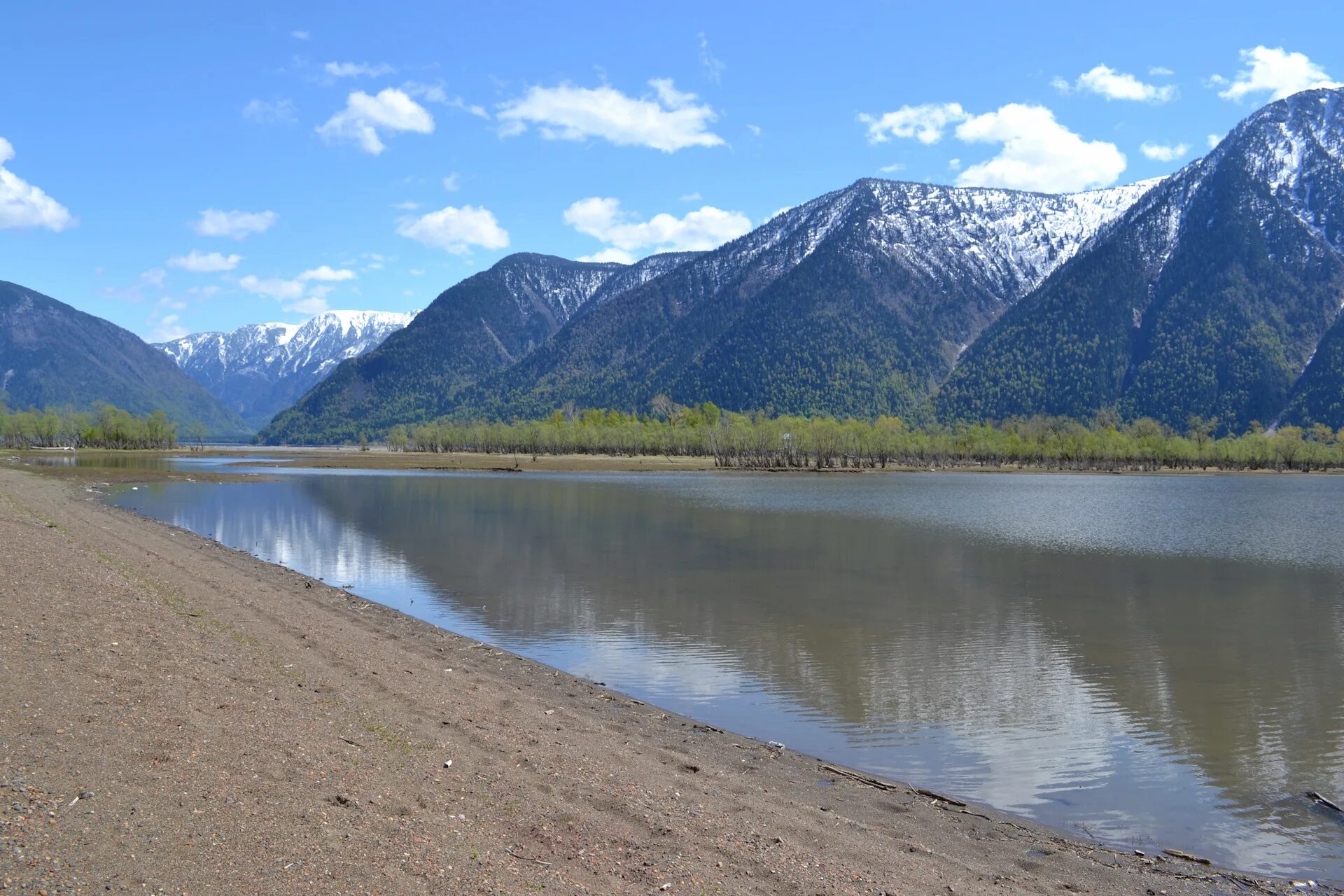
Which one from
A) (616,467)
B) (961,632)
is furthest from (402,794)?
(616,467)

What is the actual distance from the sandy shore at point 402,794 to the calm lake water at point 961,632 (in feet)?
6.26

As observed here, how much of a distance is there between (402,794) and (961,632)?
18052 millimetres

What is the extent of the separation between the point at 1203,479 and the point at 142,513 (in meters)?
147

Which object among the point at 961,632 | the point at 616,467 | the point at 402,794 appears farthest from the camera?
the point at 616,467

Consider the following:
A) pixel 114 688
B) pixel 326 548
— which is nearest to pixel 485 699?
pixel 114 688

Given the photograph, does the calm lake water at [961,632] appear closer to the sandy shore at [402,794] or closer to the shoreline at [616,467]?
the sandy shore at [402,794]

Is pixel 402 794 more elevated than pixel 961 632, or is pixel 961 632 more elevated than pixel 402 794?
pixel 402 794

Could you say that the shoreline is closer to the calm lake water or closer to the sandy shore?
the calm lake water

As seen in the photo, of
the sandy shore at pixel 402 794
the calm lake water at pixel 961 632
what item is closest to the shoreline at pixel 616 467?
the calm lake water at pixel 961 632

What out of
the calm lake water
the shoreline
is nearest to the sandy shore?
the calm lake water

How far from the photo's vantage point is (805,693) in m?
17.5

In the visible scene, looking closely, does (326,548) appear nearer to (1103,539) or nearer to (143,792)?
(143,792)

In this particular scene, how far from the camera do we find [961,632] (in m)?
23.9

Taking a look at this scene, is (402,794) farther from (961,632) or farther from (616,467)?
(616,467)
